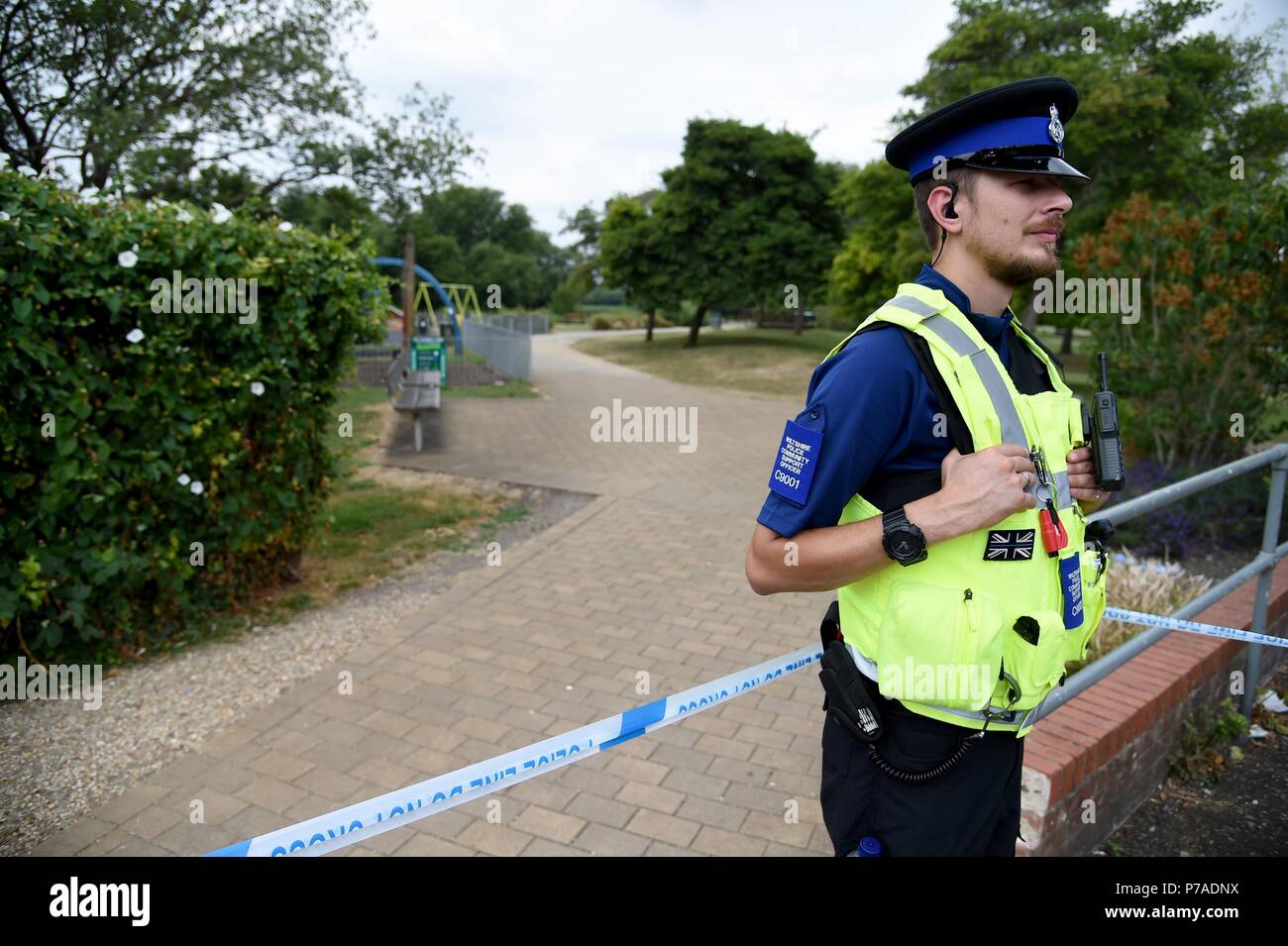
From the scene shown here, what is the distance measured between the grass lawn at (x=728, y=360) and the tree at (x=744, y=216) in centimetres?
198

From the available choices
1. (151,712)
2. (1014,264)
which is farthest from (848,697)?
(151,712)

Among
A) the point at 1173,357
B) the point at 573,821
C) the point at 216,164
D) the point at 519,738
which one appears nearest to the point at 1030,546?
the point at 573,821

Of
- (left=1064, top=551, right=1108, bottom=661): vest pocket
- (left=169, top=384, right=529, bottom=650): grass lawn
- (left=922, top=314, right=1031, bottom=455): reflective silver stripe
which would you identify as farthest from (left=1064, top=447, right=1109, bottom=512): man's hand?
(left=169, top=384, right=529, bottom=650): grass lawn

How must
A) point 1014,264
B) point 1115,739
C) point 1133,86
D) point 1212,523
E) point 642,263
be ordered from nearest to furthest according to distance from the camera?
point 1014,264
point 1115,739
point 1212,523
point 1133,86
point 642,263

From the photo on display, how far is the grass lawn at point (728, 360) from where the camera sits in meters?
21.2

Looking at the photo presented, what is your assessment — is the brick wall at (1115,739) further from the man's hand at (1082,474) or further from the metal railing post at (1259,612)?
the man's hand at (1082,474)

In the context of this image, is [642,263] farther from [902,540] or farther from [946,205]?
[902,540]

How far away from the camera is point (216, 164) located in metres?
15.6

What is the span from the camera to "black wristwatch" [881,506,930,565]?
60.8 inches

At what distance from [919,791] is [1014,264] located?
1.12 meters

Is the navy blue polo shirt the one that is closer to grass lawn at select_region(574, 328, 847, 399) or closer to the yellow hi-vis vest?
the yellow hi-vis vest

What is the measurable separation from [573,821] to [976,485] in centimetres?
233

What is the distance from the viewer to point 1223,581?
368 cm
